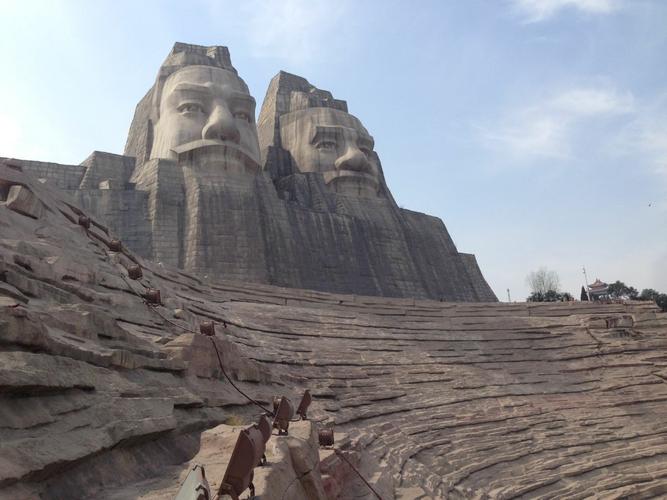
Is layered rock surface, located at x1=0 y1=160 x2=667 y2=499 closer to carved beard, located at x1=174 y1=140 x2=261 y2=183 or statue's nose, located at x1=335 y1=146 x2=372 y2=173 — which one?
carved beard, located at x1=174 y1=140 x2=261 y2=183

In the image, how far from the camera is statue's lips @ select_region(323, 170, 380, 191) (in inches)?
821

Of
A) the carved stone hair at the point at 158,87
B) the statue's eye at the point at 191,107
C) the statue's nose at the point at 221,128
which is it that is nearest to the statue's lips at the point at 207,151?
the statue's nose at the point at 221,128

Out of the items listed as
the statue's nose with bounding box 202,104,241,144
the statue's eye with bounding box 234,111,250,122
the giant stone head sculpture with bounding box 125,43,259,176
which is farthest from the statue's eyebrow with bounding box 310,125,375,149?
the statue's nose with bounding box 202,104,241,144

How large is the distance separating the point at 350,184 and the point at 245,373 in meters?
15.6

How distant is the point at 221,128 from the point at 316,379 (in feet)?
33.9

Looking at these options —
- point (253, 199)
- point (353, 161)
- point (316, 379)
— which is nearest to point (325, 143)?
point (353, 161)

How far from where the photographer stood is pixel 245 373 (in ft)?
18.8

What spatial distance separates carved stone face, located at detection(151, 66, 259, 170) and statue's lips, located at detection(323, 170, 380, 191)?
12.6 ft

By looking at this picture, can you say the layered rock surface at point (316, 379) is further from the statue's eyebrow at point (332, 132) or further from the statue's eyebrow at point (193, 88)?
the statue's eyebrow at point (332, 132)

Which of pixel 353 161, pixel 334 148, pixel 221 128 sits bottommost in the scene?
pixel 221 128

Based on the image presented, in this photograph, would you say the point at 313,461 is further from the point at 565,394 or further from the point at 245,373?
the point at 565,394

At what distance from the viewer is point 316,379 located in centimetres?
781

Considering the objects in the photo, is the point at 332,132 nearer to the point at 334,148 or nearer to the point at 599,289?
the point at 334,148

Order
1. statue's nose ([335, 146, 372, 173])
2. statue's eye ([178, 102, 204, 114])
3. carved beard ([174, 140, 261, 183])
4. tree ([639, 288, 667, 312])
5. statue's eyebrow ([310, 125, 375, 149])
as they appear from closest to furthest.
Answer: carved beard ([174, 140, 261, 183])
statue's eye ([178, 102, 204, 114])
statue's nose ([335, 146, 372, 173])
statue's eyebrow ([310, 125, 375, 149])
tree ([639, 288, 667, 312])
